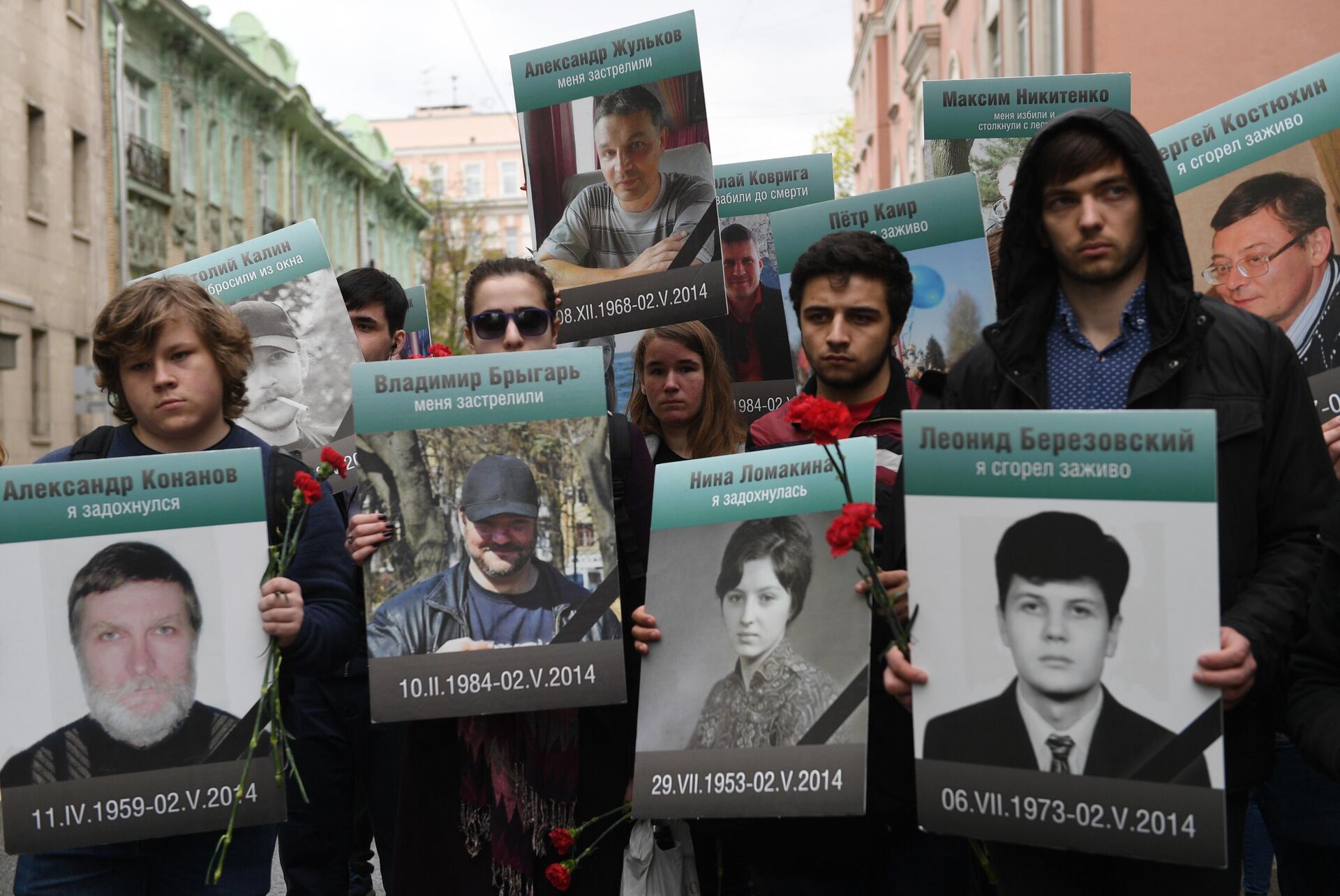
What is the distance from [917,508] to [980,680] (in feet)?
1.05

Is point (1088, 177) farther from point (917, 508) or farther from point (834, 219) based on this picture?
point (834, 219)

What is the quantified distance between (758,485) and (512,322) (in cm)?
118

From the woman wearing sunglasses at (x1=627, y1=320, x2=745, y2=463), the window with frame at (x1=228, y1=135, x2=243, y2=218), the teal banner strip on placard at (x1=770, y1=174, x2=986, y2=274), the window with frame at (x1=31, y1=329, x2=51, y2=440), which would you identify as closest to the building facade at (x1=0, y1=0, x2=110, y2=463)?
the window with frame at (x1=31, y1=329, x2=51, y2=440)

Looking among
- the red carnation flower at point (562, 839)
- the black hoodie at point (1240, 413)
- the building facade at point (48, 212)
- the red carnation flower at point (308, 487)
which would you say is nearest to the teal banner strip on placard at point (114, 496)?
the red carnation flower at point (308, 487)

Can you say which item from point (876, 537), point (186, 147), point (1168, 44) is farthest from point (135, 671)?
point (186, 147)

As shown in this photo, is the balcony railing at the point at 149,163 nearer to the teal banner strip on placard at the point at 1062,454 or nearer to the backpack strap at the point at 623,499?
the backpack strap at the point at 623,499

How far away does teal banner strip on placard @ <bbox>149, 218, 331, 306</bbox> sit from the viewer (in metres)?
4.46

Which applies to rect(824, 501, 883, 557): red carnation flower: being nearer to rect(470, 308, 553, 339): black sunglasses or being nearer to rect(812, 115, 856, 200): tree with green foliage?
rect(470, 308, 553, 339): black sunglasses

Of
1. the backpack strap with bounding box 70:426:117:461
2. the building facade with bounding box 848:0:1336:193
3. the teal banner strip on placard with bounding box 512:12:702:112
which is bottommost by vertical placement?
the backpack strap with bounding box 70:426:117:461

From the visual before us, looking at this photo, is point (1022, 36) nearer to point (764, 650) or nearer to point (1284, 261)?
point (1284, 261)

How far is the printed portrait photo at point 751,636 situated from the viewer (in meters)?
2.88

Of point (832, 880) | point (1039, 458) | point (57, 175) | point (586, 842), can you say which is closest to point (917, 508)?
point (1039, 458)

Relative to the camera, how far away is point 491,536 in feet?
10.3

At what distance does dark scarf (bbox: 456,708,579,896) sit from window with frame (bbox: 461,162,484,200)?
10000cm
